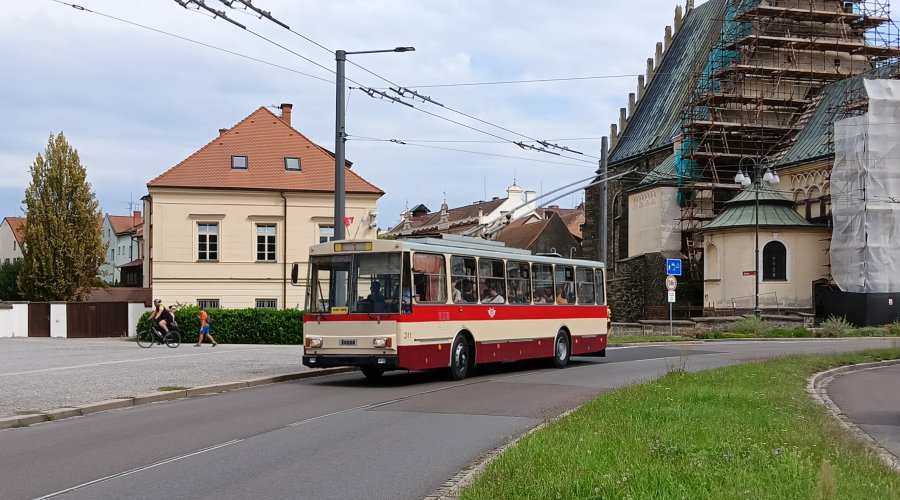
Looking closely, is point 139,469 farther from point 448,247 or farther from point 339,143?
point 339,143

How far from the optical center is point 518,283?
22438 millimetres

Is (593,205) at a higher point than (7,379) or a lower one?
higher

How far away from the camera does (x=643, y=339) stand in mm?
39031

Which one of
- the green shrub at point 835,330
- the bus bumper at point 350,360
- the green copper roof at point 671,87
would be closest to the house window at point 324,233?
the green shrub at point 835,330

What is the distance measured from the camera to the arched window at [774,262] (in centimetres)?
5209

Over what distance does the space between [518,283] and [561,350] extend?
9.87 ft

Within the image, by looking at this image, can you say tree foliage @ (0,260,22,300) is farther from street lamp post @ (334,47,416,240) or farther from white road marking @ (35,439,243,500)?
white road marking @ (35,439,243,500)

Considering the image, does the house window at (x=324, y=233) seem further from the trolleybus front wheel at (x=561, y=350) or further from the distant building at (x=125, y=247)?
the distant building at (x=125, y=247)

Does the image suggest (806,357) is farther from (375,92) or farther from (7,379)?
(7,379)

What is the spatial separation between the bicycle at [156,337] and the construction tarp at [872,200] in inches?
1268

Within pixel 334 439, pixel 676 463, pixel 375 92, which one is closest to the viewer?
pixel 676 463

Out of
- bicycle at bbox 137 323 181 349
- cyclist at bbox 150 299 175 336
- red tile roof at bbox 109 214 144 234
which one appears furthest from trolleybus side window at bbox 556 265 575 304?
red tile roof at bbox 109 214 144 234

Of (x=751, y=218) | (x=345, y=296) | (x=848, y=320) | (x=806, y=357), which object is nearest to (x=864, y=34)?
(x=751, y=218)

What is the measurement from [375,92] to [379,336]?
24.4ft
